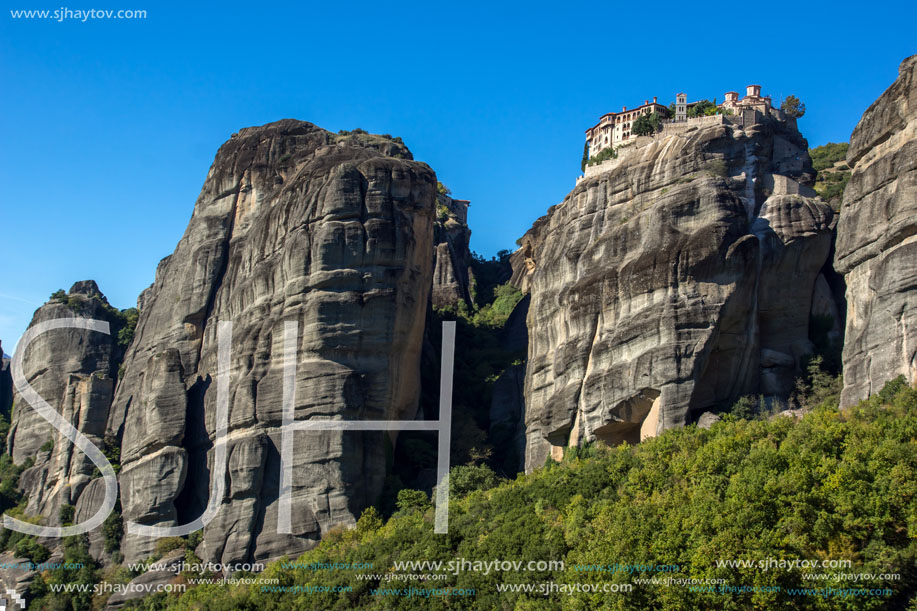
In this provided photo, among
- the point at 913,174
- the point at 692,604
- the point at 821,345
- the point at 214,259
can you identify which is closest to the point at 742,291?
the point at 821,345

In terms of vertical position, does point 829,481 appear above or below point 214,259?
below

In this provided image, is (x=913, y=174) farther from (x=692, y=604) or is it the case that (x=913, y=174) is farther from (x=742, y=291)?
(x=692, y=604)

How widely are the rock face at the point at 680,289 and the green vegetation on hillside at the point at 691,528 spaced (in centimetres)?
296

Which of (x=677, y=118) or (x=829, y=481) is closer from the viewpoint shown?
(x=829, y=481)

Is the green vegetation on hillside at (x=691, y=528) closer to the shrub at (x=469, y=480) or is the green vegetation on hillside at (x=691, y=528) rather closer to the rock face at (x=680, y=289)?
the shrub at (x=469, y=480)

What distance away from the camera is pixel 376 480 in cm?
5559

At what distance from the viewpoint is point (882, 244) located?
45.4m

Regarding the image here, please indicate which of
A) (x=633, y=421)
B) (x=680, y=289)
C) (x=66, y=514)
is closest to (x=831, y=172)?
(x=680, y=289)

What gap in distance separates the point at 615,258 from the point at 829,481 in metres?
19.8

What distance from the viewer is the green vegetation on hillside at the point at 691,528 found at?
35125mm

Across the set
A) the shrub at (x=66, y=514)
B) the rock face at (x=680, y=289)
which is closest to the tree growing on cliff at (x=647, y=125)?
the rock face at (x=680, y=289)

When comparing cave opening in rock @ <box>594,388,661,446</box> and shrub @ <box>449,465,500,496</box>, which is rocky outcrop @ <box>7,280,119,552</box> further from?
cave opening in rock @ <box>594,388,661,446</box>

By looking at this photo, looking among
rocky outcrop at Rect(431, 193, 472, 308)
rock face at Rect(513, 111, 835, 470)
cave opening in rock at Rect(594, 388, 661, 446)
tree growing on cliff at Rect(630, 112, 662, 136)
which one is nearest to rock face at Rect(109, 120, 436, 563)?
rock face at Rect(513, 111, 835, 470)

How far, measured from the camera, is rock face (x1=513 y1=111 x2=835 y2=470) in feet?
165
